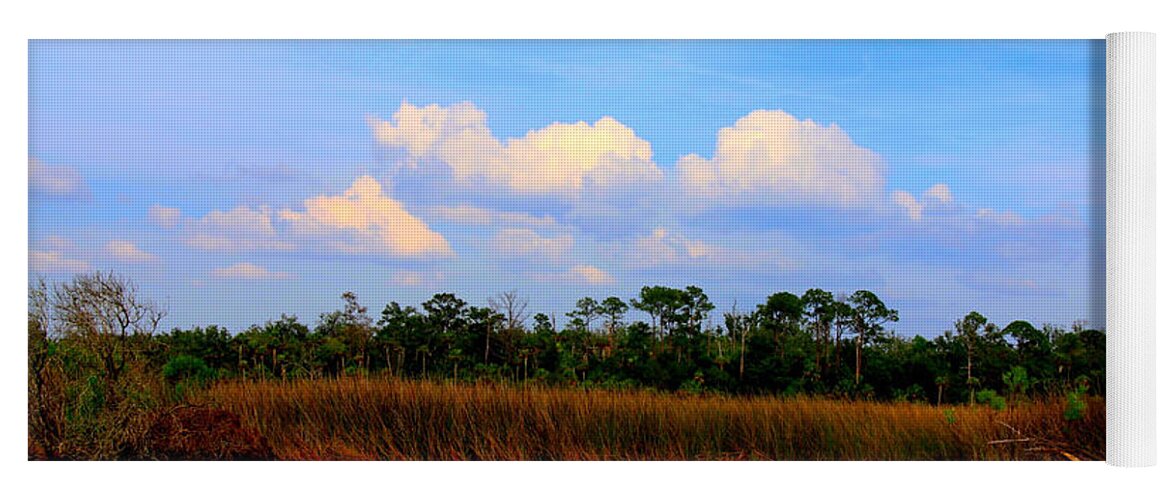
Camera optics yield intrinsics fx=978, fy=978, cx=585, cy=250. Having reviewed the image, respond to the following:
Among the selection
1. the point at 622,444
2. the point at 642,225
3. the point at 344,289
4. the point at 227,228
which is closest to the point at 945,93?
the point at 642,225

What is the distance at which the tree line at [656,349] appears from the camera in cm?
735

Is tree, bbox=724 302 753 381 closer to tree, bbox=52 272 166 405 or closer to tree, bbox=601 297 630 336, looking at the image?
tree, bbox=601 297 630 336

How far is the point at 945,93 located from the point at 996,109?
366mm

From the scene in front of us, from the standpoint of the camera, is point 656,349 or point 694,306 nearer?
point 694,306

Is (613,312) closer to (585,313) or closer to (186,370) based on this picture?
(585,313)

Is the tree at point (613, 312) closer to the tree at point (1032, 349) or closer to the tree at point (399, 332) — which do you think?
the tree at point (399, 332)

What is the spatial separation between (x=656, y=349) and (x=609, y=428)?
3.85 ft

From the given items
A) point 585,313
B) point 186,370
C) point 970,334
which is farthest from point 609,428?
point 186,370

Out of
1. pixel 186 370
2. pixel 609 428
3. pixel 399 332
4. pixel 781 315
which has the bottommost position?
pixel 609 428

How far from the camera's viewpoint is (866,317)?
7582mm
